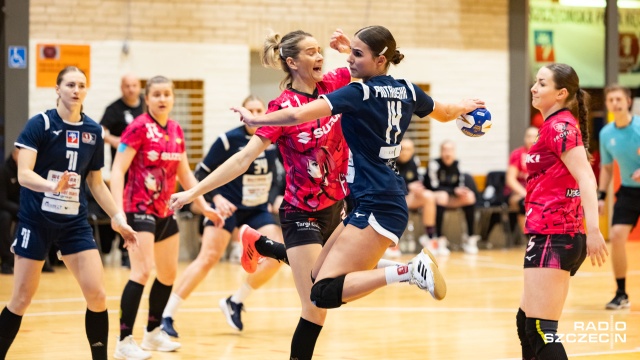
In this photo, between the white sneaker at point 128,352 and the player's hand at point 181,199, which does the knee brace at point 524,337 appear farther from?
the white sneaker at point 128,352

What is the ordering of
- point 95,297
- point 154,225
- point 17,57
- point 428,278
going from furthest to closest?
point 17,57, point 154,225, point 95,297, point 428,278

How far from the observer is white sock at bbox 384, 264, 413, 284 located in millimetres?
4738

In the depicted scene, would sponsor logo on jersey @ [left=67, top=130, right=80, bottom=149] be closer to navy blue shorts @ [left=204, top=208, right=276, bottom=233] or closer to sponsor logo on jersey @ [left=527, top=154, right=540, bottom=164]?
navy blue shorts @ [left=204, top=208, right=276, bottom=233]

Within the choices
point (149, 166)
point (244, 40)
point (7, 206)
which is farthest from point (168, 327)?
point (244, 40)

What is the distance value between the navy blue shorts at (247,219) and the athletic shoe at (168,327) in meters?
0.89

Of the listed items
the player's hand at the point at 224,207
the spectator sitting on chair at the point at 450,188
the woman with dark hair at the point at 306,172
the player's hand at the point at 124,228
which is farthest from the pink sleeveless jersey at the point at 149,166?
the spectator sitting on chair at the point at 450,188

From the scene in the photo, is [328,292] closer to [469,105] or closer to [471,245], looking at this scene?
[469,105]

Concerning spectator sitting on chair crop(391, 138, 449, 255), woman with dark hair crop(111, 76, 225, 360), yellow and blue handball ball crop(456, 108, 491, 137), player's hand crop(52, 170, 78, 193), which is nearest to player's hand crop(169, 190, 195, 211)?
player's hand crop(52, 170, 78, 193)

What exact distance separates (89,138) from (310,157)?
4.79 feet

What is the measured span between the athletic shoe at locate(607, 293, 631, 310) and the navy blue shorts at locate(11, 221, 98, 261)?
5058 millimetres

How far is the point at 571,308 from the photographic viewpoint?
889 cm

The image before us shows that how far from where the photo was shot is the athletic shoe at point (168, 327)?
751cm

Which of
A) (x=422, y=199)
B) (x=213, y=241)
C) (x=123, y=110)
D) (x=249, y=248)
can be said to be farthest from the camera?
(x=422, y=199)

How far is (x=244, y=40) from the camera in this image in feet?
46.2
